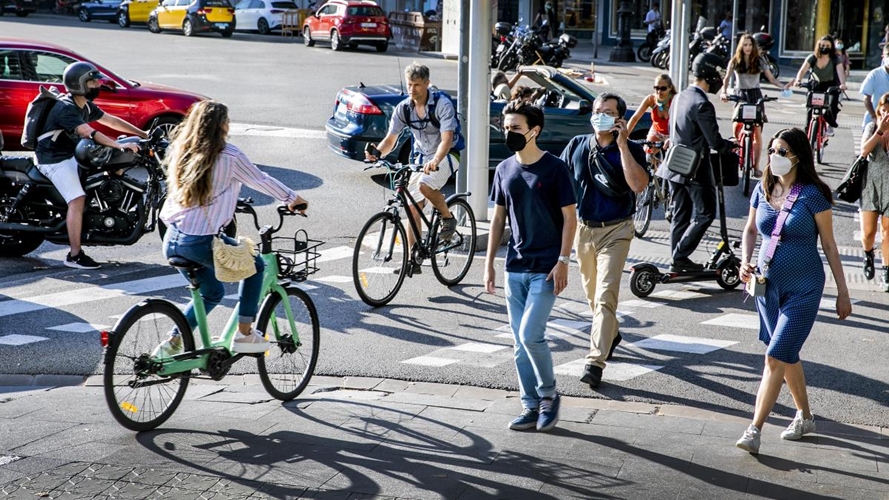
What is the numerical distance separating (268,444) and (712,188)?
5.17 m

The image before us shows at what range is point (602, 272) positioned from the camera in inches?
299

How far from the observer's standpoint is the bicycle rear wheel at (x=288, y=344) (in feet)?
22.3

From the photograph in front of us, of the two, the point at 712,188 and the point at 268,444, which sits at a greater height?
the point at 712,188

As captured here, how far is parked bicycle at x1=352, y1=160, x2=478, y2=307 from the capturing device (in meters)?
9.45

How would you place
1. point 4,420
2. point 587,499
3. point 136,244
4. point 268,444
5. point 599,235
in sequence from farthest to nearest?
point 136,244
point 599,235
point 4,420
point 268,444
point 587,499

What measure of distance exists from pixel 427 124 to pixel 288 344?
3.63 m

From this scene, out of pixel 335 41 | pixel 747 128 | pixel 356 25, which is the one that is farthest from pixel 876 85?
pixel 335 41

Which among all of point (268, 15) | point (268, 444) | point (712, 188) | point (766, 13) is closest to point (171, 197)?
point (268, 444)

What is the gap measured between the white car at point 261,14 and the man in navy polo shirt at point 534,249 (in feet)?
130

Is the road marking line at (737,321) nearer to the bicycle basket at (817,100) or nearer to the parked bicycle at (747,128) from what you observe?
the parked bicycle at (747,128)

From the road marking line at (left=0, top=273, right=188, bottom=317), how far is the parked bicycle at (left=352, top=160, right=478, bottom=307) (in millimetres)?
1908

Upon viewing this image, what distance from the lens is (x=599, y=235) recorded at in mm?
7688

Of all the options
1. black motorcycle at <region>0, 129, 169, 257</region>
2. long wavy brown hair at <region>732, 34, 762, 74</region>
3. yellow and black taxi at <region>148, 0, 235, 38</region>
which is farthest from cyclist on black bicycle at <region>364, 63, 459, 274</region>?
yellow and black taxi at <region>148, 0, 235, 38</region>

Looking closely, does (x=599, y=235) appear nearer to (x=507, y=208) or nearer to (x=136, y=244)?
(x=507, y=208)
